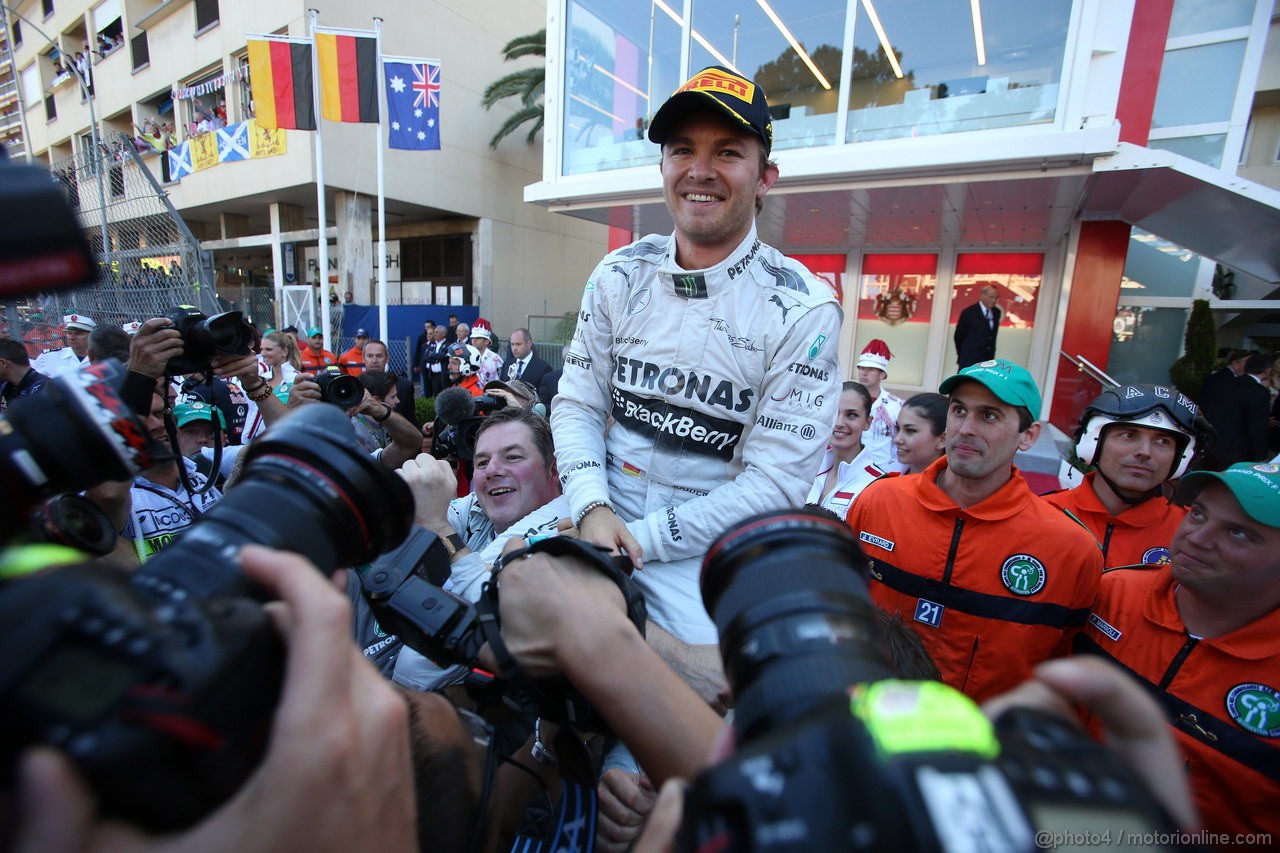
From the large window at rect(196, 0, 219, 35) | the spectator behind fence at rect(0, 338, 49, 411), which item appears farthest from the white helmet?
the large window at rect(196, 0, 219, 35)

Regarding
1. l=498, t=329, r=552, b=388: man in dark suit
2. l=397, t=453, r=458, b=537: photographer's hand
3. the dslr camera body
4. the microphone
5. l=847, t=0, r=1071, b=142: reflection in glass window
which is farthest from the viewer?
l=498, t=329, r=552, b=388: man in dark suit

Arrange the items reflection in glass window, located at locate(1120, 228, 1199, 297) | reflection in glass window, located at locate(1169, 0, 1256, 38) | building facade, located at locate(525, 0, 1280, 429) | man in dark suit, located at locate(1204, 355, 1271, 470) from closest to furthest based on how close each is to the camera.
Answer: man in dark suit, located at locate(1204, 355, 1271, 470) → building facade, located at locate(525, 0, 1280, 429) → reflection in glass window, located at locate(1169, 0, 1256, 38) → reflection in glass window, located at locate(1120, 228, 1199, 297)

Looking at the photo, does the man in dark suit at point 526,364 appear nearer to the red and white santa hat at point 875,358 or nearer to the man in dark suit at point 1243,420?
the red and white santa hat at point 875,358

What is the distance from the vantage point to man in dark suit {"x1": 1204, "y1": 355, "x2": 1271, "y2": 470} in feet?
20.8

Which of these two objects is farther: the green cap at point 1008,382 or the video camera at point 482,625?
the green cap at point 1008,382

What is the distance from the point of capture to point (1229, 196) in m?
7.44

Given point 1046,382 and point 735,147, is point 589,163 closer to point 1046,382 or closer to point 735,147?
point 1046,382

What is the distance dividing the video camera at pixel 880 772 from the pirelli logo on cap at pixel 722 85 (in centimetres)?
159

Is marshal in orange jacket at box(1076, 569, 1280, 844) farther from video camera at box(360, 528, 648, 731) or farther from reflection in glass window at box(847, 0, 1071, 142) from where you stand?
reflection in glass window at box(847, 0, 1071, 142)

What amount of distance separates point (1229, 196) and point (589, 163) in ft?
32.6

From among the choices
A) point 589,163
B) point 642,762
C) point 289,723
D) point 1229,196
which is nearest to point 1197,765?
point 642,762

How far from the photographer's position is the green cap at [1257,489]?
183 cm

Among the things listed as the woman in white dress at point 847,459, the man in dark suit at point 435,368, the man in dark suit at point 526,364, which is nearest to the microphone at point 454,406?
the woman in white dress at point 847,459

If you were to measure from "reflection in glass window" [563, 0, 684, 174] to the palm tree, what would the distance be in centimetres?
691
